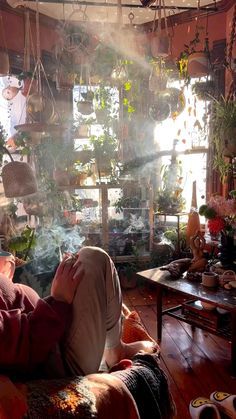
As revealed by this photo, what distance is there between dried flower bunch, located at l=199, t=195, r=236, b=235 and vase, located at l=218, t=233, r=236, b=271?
2.7 inches

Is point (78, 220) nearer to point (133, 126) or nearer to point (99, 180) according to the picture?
point (99, 180)

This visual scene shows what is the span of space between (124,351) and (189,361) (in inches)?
37.0

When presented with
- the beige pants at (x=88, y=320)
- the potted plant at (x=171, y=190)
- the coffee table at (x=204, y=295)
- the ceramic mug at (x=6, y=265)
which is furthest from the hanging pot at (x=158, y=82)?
the beige pants at (x=88, y=320)

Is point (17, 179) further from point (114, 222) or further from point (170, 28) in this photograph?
point (170, 28)

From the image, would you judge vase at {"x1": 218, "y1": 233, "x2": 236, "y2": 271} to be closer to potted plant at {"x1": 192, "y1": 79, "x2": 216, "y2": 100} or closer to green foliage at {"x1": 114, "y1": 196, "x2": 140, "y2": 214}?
green foliage at {"x1": 114, "y1": 196, "x2": 140, "y2": 214}

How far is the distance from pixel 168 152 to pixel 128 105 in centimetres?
64

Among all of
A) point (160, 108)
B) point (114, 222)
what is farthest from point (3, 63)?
point (114, 222)

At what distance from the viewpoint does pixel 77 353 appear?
1.10 metres

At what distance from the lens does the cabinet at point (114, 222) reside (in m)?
3.49

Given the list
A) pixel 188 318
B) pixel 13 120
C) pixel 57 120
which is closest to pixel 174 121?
pixel 57 120

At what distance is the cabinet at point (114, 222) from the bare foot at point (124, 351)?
2031 mm

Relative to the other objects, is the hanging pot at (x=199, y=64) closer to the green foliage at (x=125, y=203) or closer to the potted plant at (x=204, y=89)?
the potted plant at (x=204, y=89)

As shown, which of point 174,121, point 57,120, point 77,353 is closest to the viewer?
point 77,353

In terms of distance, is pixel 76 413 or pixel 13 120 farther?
pixel 13 120
